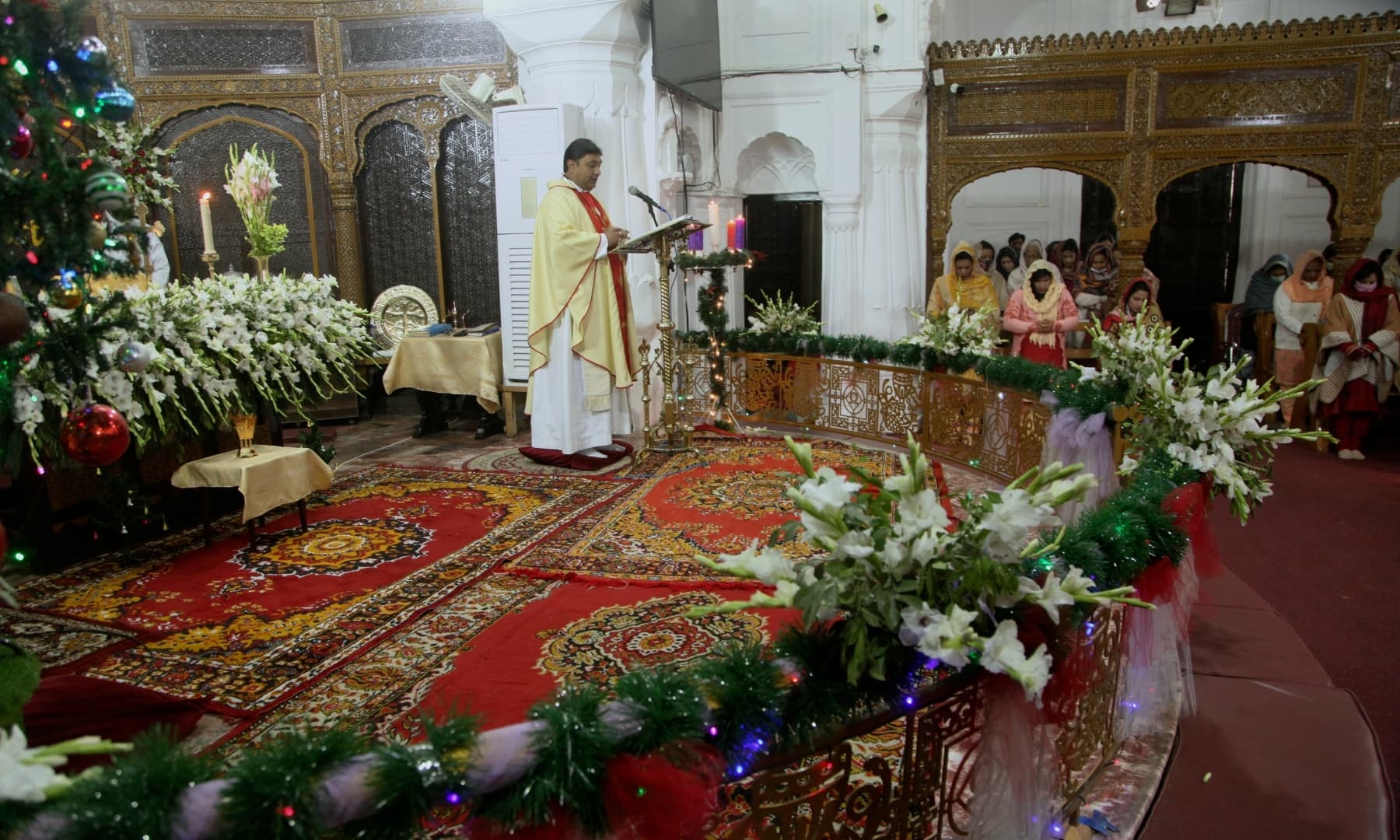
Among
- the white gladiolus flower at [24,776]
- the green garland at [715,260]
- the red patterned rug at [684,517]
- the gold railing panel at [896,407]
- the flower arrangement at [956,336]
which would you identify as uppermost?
the green garland at [715,260]

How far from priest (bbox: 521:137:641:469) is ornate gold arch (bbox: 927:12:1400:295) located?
4.37m

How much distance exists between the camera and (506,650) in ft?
12.3

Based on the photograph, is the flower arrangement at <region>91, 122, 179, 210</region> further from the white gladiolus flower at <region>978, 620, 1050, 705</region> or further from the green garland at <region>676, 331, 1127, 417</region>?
the white gladiolus flower at <region>978, 620, 1050, 705</region>

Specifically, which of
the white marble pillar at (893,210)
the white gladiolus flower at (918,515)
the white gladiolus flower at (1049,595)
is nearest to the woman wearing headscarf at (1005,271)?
A: the white marble pillar at (893,210)

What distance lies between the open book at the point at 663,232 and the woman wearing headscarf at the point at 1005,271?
532cm

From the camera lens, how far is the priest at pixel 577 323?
673 centimetres

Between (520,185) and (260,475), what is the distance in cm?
383

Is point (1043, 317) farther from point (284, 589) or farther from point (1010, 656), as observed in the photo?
point (1010, 656)

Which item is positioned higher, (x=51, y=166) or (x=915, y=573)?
(x=51, y=166)

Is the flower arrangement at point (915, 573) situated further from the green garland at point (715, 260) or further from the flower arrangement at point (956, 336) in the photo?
the green garland at point (715, 260)

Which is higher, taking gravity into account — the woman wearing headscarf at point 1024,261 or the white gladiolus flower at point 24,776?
the woman wearing headscarf at point 1024,261

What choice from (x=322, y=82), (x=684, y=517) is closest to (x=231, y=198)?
(x=322, y=82)

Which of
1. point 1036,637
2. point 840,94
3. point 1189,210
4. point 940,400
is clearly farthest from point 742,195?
point 1036,637

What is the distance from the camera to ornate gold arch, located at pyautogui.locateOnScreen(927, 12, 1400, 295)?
8562 mm
